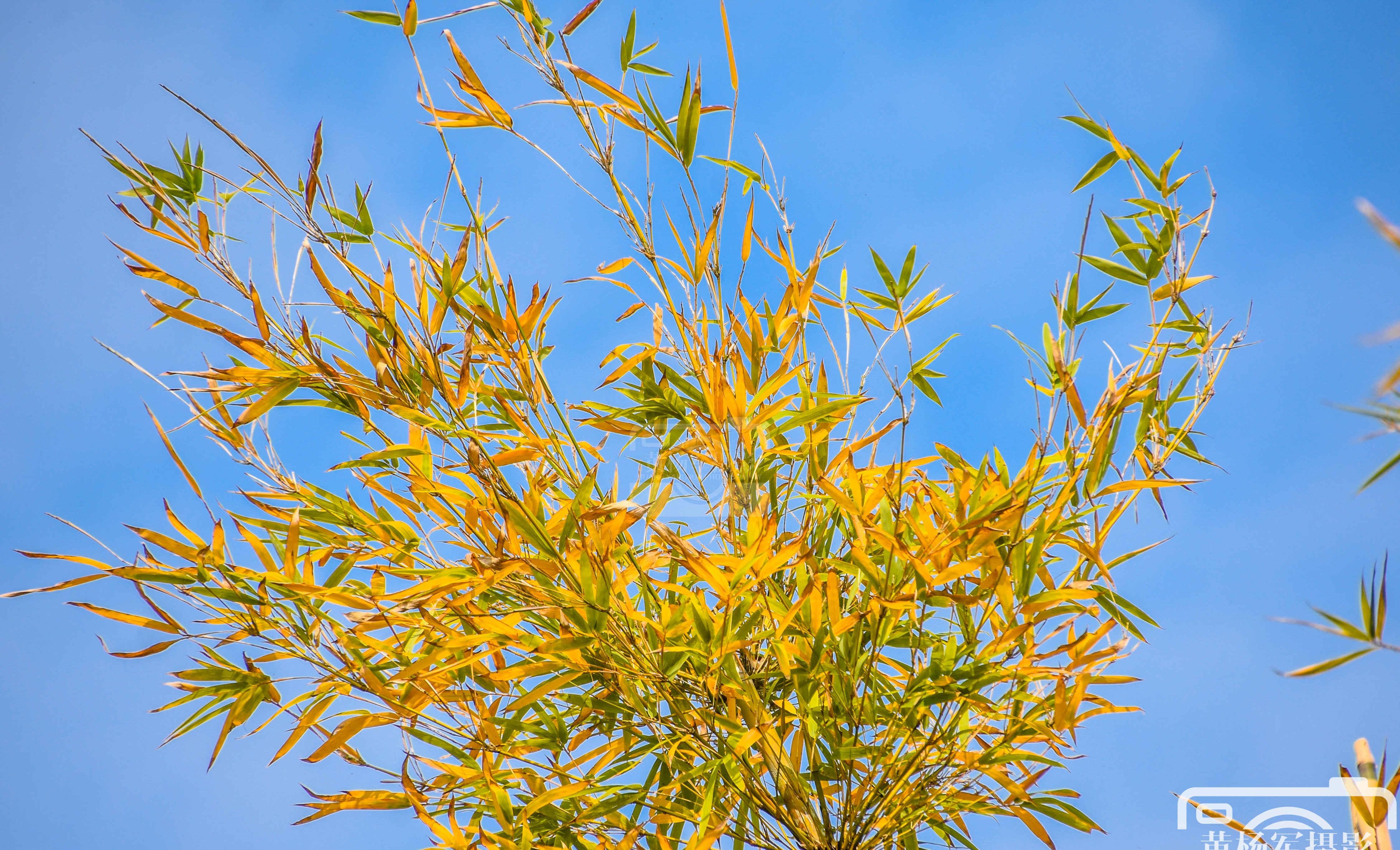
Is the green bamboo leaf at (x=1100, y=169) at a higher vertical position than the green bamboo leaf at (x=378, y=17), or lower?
lower

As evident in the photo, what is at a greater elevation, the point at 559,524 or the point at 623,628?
the point at 559,524

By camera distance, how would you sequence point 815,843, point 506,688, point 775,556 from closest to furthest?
point 775,556
point 815,843
point 506,688

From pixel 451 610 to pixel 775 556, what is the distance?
51cm

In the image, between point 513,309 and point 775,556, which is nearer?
point 775,556

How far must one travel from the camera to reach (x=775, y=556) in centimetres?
128

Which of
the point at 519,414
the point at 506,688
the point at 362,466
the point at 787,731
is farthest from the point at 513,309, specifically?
the point at 787,731

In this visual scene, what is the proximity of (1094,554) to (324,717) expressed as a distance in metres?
1.22

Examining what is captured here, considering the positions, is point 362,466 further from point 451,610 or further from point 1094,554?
point 1094,554

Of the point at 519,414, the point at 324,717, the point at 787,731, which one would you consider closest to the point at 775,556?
the point at 787,731

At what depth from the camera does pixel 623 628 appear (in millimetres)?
1338

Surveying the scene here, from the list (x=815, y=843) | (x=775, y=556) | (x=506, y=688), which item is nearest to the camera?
(x=775, y=556)

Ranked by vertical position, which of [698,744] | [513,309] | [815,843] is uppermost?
[513,309]

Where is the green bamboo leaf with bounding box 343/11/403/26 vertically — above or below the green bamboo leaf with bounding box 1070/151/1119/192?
above

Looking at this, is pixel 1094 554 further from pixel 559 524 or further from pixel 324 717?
pixel 324 717
